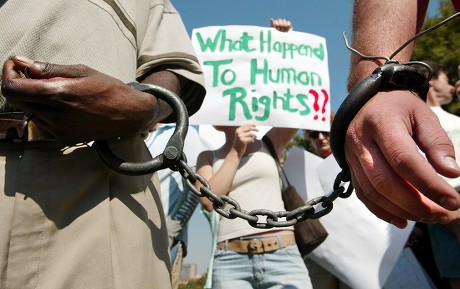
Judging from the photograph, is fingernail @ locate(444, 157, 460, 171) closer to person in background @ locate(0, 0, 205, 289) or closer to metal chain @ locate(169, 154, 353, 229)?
metal chain @ locate(169, 154, 353, 229)

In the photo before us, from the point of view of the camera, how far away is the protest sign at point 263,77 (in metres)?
3.46

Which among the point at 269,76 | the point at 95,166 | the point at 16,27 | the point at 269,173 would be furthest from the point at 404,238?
the point at 16,27

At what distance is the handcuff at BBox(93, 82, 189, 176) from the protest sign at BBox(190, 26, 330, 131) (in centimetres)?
201

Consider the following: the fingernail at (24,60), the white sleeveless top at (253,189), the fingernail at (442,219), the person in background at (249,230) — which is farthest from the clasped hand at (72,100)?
the white sleeveless top at (253,189)

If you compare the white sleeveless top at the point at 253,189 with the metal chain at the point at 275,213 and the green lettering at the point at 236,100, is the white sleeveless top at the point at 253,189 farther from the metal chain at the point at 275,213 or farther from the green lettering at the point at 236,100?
the metal chain at the point at 275,213

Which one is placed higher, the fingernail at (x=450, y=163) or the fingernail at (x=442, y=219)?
the fingernail at (x=450, y=163)

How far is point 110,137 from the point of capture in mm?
1330

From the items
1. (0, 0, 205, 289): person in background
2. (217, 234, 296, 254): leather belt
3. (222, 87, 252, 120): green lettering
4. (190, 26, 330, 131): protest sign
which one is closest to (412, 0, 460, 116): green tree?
(190, 26, 330, 131): protest sign

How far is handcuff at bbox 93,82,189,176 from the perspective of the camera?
4.14 feet

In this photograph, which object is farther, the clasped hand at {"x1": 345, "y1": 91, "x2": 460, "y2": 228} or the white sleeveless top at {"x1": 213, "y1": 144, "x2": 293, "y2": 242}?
the white sleeveless top at {"x1": 213, "y1": 144, "x2": 293, "y2": 242}

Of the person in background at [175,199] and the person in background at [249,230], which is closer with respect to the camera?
the person in background at [249,230]

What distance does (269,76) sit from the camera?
3.64 metres

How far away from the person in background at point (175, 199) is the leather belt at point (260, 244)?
857 millimetres

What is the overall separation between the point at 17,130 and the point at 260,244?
1.83 m
